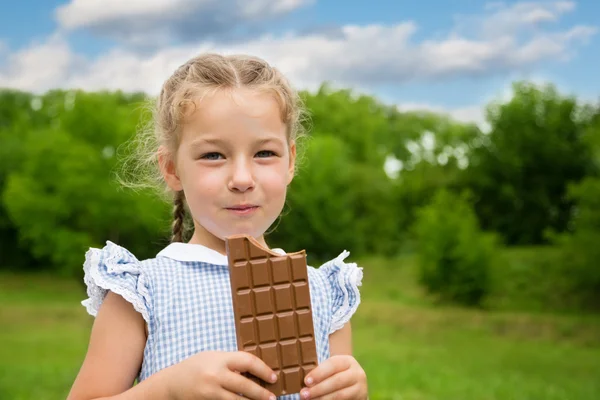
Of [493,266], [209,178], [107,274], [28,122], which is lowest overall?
[493,266]

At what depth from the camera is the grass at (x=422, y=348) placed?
13.1 m

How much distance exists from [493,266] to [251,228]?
2610cm

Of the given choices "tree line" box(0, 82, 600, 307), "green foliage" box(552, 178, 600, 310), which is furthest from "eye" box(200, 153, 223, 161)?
"green foliage" box(552, 178, 600, 310)

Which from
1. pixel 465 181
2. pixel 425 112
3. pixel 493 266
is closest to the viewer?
pixel 493 266

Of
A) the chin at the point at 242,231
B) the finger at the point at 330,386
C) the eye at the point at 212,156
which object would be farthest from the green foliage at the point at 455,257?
the finger at the point at 330,386

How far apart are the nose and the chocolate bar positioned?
28 centimetres

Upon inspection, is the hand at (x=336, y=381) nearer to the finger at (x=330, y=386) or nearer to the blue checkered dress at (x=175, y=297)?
the finger at (x=330, y=386)

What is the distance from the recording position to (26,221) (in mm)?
34125

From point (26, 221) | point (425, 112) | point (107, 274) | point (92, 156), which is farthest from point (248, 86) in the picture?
point (425, 112)

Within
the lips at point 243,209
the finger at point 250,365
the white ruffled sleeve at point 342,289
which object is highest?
the lips at point 243,209

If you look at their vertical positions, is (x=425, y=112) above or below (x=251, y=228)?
above

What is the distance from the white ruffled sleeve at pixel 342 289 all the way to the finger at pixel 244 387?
2.04 ft

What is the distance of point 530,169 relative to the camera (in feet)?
132

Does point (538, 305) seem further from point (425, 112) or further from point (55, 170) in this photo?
point (425, 112)
